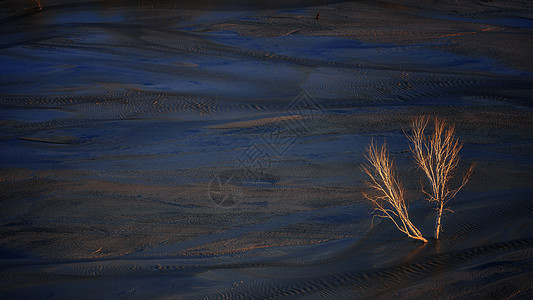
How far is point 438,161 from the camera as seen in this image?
9.52 metres

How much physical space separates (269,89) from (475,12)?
13.6 m

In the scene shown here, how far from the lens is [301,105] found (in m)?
15.7

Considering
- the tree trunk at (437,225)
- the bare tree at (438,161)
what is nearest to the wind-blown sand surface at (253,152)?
the tree trunk at (437,225)

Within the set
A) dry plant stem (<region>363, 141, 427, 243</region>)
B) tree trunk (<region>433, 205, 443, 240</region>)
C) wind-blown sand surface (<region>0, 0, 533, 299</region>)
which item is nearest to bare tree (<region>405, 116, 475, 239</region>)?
tree trunk (<region>433, 205, 443, 240</region>)

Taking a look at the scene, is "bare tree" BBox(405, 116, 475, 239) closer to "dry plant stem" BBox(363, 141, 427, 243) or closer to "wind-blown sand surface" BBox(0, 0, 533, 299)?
"wind-blown sand surface" BBox(0, 0, 533, 299)

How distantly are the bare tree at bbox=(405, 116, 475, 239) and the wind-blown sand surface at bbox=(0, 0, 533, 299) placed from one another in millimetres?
286

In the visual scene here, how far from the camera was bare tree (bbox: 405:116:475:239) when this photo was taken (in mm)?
9469

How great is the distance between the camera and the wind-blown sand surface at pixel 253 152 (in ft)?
29.3

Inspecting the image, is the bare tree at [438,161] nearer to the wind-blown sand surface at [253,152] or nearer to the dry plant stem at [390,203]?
the wind-blown sand surface at [253,152]

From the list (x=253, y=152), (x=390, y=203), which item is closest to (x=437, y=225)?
(x=390, y=203)

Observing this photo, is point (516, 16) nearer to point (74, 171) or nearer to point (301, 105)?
point (301, 105)

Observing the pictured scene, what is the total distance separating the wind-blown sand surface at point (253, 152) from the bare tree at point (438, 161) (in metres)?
0.29

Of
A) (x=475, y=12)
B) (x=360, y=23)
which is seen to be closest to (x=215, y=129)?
(x=360, y=23)

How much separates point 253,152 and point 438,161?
209 inches
